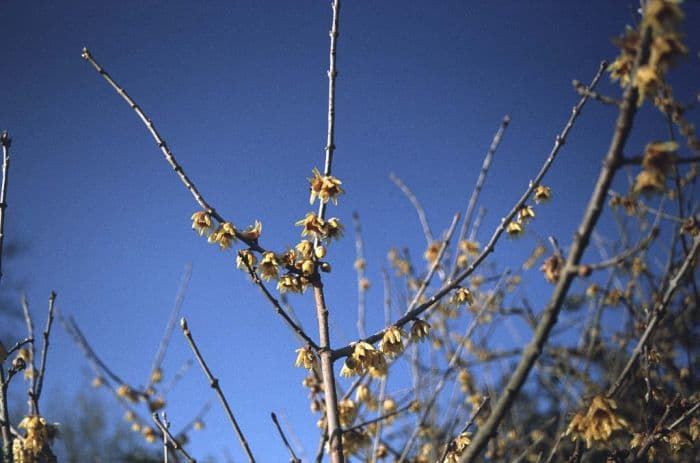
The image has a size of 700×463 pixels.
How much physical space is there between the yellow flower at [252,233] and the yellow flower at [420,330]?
3.06 ft

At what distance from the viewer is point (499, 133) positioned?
3154mm

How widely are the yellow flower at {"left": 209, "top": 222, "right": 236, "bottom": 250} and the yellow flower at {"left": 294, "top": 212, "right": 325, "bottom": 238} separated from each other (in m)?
0.34

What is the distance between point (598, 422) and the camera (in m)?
1.82

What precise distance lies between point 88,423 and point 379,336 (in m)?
10.1

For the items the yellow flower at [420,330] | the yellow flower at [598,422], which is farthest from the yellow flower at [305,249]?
the yellow flower at [598,422]

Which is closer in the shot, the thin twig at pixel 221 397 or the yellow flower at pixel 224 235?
the thin twig at pixel 221 397

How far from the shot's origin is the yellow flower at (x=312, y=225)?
7.81 ft

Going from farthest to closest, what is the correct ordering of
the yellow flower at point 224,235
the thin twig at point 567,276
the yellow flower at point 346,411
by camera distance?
the yellow flower at point 346,411, the yellow flower at point 224,235, the thin twig at point 567,276

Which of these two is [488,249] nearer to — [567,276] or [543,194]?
[567,276]

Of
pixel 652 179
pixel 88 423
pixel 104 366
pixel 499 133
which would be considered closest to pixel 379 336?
pixel 652 179

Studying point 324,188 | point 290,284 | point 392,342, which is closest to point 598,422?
point 392,342

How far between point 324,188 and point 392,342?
0.82 m

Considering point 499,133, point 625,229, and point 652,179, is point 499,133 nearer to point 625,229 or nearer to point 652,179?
point 652,179

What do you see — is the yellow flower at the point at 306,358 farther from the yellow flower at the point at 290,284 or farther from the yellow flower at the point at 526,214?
the yellow flower at the point at 526,214
